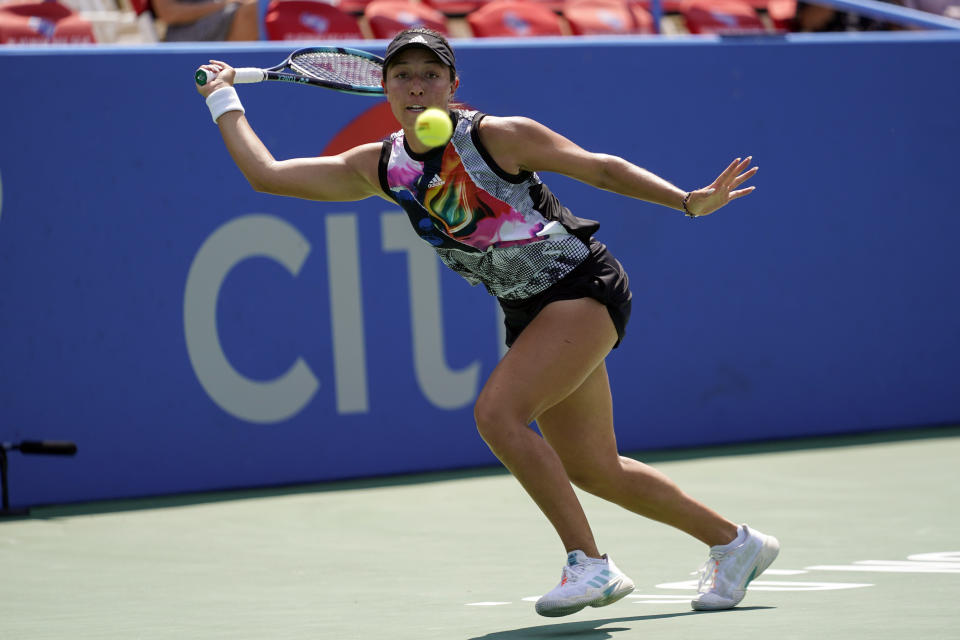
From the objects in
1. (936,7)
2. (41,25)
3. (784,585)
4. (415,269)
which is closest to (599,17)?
(936,7)

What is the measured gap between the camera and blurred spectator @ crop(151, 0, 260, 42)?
8.79 meters

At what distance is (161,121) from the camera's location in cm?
798

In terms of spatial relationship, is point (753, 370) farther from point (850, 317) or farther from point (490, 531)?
point (490, 531)

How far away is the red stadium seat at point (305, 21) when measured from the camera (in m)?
9.12

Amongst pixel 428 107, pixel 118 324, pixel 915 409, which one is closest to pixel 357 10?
pixel 118 324

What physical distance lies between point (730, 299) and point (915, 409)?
150cm

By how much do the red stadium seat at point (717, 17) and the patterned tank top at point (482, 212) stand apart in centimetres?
679

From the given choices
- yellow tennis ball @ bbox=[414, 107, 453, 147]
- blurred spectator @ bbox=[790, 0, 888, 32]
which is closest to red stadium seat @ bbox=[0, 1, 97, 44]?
blurred spectator @ bbox=[790, 0, 888, 32]

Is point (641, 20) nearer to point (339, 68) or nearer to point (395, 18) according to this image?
point (395, 18)

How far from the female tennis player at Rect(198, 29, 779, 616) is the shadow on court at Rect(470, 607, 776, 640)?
7 centimetres

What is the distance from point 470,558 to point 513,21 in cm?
520

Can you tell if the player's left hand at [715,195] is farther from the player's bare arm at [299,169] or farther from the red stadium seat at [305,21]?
the red stadium seat at [305,21]

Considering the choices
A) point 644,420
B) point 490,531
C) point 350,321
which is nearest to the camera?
point 490,531

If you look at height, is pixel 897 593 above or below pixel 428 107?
below
